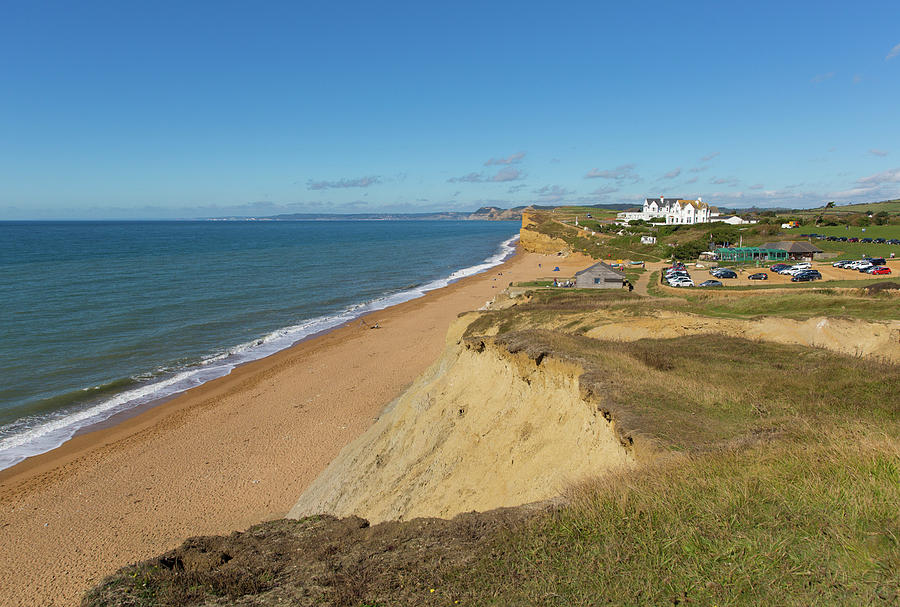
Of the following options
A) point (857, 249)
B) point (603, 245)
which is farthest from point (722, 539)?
point (603, 245)

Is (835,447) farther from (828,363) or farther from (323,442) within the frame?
(323,442)

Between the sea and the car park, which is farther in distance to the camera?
the car park

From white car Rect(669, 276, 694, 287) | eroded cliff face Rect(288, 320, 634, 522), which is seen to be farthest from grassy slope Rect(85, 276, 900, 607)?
white car Rect(669, 276, 694, 287)

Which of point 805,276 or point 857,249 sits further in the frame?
point 857,249

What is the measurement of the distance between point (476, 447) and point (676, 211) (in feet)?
388

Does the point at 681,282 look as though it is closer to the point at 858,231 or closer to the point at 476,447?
the point at 476,447

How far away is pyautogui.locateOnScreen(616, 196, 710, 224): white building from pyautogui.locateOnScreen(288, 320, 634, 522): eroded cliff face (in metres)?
109

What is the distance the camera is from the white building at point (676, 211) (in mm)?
108625

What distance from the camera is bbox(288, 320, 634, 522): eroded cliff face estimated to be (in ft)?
31.3

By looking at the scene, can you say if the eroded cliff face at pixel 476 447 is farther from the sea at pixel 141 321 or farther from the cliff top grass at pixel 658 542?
the sea at pixel 141 321

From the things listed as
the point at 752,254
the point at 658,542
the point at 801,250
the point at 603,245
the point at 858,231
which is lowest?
the point at 752,254

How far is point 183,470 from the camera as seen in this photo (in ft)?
59.4

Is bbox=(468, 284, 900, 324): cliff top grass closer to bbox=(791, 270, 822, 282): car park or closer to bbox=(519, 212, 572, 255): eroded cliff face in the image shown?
bbox=(791, 270, 822, 282): car park

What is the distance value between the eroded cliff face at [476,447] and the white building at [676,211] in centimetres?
10918
